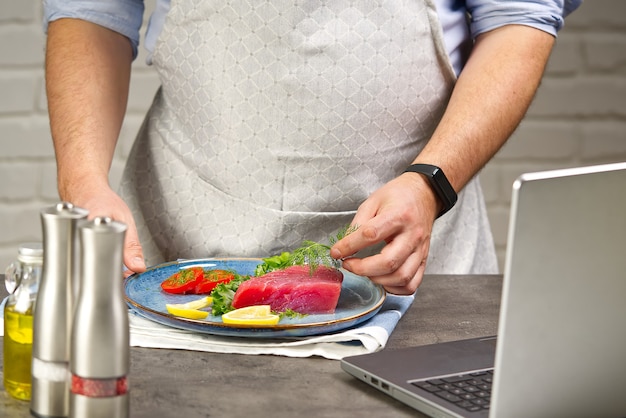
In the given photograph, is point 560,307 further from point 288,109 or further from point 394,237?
→ point 288,109

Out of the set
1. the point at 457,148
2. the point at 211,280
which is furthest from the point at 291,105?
the point at 211,280

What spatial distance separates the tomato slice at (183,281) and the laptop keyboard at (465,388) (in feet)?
1.37

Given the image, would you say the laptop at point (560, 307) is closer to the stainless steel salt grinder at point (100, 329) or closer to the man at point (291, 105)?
the stainless steel salt grinder at point (100, 329)

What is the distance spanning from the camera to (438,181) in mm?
1397

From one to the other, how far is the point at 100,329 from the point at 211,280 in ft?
1.67

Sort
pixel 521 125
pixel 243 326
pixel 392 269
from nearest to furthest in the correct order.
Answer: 1. pixel 243 326
2. pixel 392 269
3. pixel 521 125

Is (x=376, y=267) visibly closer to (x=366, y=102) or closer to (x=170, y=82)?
(x=366, y=102)

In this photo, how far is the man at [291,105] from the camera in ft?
5.16

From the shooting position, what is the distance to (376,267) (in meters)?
1.24

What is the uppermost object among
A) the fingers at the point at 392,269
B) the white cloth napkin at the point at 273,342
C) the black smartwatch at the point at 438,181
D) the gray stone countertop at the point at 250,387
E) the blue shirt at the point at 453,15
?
the blue shirt at the point at 453,15

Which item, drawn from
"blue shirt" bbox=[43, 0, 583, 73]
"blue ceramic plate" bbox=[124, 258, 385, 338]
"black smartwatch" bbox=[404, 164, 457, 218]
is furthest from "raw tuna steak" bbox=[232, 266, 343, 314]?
"blue shirt" bbox=[43, 0, 583, 73]

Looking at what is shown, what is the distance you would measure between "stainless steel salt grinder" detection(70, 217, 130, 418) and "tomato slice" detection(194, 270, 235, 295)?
0.47 m

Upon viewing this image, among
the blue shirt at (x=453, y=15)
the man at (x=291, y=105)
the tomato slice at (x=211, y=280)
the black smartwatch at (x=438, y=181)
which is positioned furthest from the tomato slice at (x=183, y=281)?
the blue shirt at (x=453, y=15)

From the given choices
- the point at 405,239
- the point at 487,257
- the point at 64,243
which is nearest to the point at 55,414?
the point at 64,243
